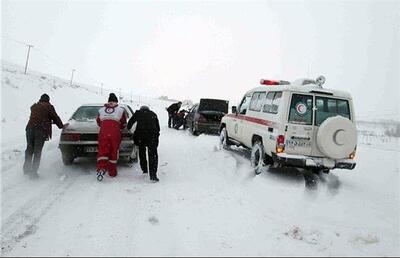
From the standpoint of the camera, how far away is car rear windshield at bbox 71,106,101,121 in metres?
9.12

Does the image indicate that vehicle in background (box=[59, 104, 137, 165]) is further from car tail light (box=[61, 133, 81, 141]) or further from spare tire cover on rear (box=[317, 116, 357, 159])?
spare tire cover on rear (box=[317, 116, 357, 159])

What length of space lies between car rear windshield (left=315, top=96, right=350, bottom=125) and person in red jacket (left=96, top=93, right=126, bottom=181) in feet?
14.5

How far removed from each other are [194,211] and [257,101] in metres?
4.81

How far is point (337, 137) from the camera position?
24.3ft

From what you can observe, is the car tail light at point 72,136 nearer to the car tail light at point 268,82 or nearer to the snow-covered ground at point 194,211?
the snow-covered ground at point 194,211

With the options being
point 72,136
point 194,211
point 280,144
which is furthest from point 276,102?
point 72,136

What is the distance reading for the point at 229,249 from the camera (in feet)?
14.4

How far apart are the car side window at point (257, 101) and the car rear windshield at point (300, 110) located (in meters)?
1.50

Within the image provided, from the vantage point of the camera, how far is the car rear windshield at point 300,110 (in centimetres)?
777

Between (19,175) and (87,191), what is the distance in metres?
1.93

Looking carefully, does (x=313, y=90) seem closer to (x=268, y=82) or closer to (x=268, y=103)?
(x=268, y=103)

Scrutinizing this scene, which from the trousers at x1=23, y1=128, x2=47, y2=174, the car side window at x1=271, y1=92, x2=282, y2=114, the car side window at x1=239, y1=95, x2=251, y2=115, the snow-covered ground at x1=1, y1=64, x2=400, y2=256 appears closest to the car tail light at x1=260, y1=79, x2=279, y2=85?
the car side window at x1=239, y1=95, x2=251, y2=115

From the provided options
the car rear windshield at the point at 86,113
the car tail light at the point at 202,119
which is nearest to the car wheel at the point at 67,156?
the car rear windshield at the point at 86,113

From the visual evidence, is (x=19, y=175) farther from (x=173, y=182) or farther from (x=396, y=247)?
(x=396, y=247)
